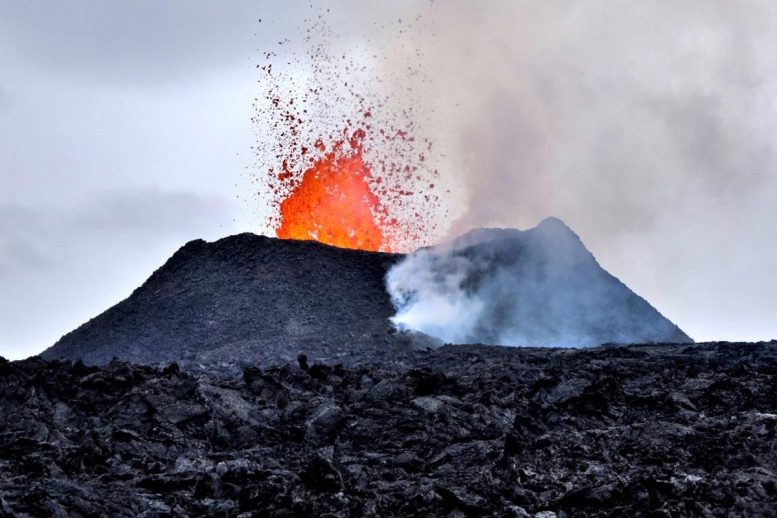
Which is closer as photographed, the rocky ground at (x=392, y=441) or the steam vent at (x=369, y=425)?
the rocky ground at (x=392, y=441)

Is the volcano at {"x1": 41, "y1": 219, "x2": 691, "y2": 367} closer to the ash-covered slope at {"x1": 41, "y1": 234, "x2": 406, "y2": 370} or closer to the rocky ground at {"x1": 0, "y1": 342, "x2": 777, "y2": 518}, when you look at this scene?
the ash-covered slope at {"x1": 41, "y1": 234, "x2": 406, "y2": 370}

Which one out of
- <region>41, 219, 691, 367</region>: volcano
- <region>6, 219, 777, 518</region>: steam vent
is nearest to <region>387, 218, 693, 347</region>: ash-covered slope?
<region>41, 219, 691, 367</region>: volcano

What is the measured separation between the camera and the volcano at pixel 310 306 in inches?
1526

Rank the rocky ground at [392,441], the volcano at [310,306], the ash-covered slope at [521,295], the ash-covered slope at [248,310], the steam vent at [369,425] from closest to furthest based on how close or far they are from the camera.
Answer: the rocky ground at [392,441] < the steam vent at [369,425] < the ash-covered slope at [248,310] < the volcano at [310,306] < the ash-covered slope at [521,295]

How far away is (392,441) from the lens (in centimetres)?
2128

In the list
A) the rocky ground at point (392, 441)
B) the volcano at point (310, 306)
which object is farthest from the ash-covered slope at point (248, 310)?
the rocky ground at point (392, 441)

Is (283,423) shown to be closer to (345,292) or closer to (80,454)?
(80,454)

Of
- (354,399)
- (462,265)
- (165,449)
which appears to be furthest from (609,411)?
(462,265)

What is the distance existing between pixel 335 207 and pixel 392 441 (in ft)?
126

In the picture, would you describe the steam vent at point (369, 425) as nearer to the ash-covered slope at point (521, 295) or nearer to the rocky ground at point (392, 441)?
A: the rocky ground at point (392, 441)

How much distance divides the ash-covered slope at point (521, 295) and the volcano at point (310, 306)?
0.28 ft

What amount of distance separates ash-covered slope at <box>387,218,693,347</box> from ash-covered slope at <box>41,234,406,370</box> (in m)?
2.03

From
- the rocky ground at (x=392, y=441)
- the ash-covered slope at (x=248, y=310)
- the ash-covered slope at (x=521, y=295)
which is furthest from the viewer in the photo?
the ash-covered slope at (x=521, y=295)

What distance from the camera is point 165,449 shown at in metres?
20.4
